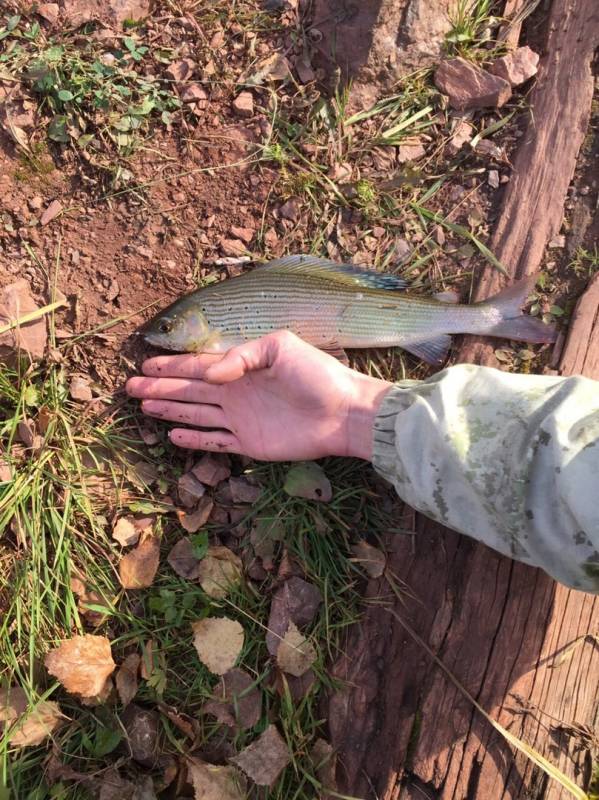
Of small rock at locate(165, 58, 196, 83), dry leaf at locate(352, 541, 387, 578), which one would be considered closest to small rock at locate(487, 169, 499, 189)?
small rock at locate(165, 58, 196, 83)

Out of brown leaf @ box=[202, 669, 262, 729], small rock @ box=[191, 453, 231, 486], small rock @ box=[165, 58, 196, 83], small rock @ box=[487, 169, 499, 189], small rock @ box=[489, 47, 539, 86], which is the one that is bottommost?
brown leaf @ box=[202, 669, 262, 729]

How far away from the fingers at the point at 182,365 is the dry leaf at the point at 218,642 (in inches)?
62.5

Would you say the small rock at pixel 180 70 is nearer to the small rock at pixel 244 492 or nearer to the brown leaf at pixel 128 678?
the small rock at pixel 244 492

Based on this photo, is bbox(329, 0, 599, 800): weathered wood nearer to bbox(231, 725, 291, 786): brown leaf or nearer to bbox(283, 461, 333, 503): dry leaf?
bbox(231, 725, 291, 786): brown leaf

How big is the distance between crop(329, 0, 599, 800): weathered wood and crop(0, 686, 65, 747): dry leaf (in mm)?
1736

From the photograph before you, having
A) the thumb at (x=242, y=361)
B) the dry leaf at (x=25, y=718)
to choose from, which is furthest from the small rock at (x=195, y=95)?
the dry leaf at (x=25, y=718)

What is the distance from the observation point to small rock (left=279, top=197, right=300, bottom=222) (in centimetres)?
423

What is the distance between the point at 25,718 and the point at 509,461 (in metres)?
3.23

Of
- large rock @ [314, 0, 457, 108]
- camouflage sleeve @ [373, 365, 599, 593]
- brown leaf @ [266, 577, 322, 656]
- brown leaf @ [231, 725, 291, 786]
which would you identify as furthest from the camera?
large rock @ [314, 0, 457, 108]

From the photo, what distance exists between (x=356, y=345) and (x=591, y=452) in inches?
71.8

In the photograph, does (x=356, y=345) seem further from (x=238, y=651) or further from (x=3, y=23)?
(x=3, y=23)

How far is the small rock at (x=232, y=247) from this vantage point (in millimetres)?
4199

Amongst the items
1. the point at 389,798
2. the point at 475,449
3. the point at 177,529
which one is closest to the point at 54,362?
the point at 177,529

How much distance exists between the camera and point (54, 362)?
3.98 metres
